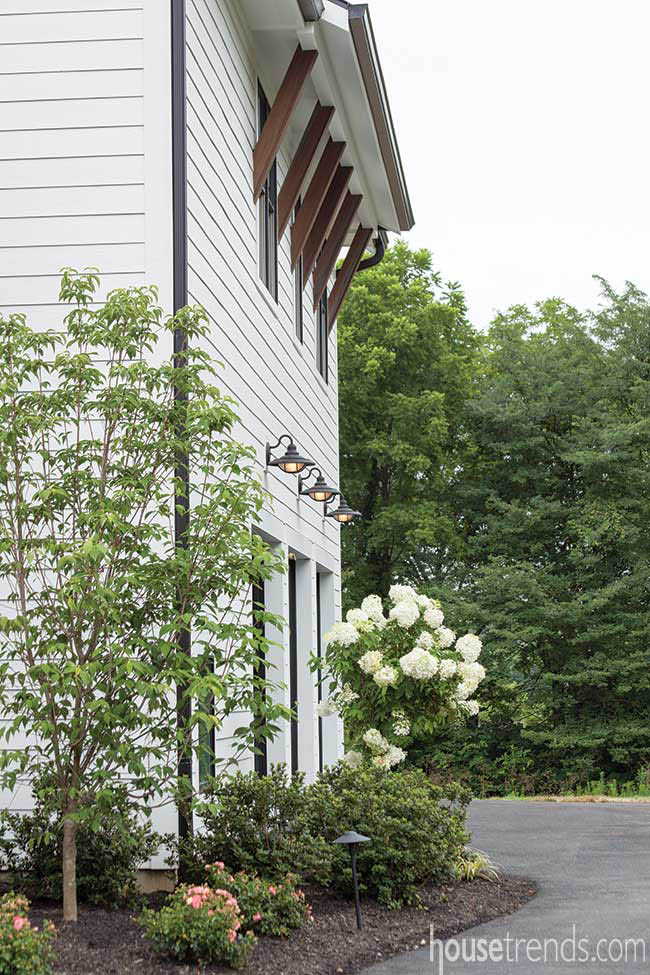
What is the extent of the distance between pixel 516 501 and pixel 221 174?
57.1 ft

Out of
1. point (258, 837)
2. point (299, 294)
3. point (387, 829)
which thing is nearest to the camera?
point (258, 837)

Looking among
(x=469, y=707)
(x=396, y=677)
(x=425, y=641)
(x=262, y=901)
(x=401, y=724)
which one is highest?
(x=425, y=641)

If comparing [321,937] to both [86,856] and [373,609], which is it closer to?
[86,856]

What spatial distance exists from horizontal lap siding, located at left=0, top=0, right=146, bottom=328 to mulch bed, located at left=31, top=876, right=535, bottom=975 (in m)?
3.65

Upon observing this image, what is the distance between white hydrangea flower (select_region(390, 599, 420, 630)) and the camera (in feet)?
31.3

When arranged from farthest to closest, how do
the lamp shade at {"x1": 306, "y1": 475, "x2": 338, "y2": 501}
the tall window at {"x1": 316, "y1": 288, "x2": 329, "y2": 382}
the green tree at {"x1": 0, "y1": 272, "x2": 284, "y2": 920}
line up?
the tall window at {"x1": 316, "y1": 288, "x2": 329, "y2": 382}
the lamp shade at {"x1": 306, "y1": 475, "x2": 338, "y2": 501}
the green tree at {"x1": 0, "y1": 272, "x2": 284, "y2": 920}

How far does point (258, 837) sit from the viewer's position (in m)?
7.11

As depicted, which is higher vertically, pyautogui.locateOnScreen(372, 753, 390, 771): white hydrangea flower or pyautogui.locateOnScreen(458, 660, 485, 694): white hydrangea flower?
pyautogui.locateOnScreen(458, 660, 485, 694): white hydrangea flower

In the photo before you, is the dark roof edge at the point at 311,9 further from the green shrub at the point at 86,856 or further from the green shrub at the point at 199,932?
the green shrub at the point at 199,932

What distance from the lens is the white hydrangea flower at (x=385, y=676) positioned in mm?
9133

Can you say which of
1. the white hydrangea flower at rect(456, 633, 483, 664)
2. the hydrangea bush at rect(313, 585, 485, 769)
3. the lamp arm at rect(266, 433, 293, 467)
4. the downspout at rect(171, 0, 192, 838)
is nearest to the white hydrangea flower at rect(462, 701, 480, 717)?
the hydrangea bush at rect(313, 585, 485, 769)

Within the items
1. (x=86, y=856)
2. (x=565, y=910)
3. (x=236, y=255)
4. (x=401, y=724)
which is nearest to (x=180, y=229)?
(x=236, y=255)

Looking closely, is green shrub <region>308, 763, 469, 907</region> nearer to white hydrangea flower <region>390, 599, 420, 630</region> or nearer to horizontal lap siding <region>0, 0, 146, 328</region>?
white hydrangea flower <region>390, 599, 420, 630</region>

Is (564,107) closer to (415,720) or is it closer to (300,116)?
(300,116)
